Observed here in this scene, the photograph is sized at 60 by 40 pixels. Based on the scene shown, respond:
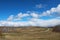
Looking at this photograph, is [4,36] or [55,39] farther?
[4,36]

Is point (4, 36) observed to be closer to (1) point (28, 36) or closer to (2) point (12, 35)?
(2) point (12, 35)

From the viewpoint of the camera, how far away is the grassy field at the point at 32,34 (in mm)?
15291

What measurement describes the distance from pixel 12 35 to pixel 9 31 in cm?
47

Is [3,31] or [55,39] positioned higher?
[3,31]

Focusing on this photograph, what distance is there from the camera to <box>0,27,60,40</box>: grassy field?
602 inches

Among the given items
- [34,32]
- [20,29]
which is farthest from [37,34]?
[20,29]

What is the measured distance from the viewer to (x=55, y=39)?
14.9m

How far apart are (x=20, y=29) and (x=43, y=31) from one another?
1.99m

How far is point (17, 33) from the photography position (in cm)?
1564

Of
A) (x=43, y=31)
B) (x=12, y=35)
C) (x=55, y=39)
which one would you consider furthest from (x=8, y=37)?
(x=55, y=39)

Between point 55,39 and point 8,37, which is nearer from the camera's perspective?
point 55,39

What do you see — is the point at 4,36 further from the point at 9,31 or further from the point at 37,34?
the point at 37,34

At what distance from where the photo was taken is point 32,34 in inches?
620

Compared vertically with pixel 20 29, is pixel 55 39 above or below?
below
